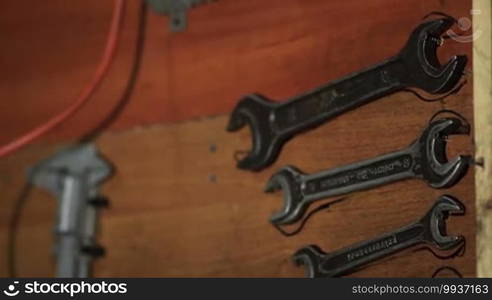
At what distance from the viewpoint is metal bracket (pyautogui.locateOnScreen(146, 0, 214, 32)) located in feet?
3.62

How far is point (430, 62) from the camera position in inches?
33.6

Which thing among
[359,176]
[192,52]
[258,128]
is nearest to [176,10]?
[192,52]

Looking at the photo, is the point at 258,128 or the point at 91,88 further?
the point at 91,88

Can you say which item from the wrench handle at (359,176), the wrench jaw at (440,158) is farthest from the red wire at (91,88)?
the wrench jaw at (440,158)

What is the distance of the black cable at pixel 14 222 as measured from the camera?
1.22 meters

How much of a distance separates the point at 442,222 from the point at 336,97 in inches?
7.1

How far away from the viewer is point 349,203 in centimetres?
93

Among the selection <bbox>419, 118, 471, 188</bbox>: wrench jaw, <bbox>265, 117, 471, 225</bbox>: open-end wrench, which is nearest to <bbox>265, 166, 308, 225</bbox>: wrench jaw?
<bbox>265, 117, 471, 225</bbox>: open-end wrench

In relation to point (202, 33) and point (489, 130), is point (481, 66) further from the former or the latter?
point (202, 33)

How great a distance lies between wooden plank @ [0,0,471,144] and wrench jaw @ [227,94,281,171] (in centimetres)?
2

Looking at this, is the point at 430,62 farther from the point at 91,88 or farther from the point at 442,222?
the point at 91,88

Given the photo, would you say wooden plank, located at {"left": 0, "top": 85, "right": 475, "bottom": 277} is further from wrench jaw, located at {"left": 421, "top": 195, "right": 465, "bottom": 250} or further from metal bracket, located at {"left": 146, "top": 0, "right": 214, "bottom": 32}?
metal bracket, located at {"left": 146, "top": 0, "right": 214, "bottom": 32}

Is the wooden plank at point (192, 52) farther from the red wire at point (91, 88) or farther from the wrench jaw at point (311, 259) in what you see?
the wrench jaw at point (311, 259)

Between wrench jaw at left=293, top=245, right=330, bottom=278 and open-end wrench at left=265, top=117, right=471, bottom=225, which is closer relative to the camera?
open-end wrench at left=265, top=117, right=471, bottom=225
